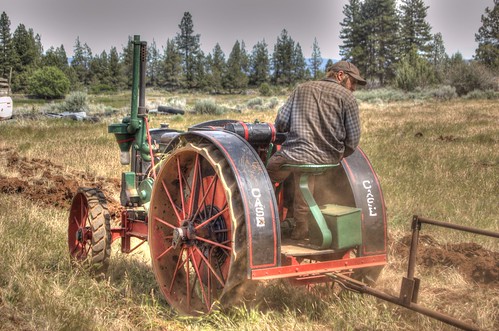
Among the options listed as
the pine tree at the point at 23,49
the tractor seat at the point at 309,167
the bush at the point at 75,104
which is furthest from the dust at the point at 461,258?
the pine tree at the point at 23,49

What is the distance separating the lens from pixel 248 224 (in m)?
4.06

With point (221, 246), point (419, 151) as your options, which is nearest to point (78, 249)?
point (221, 246)

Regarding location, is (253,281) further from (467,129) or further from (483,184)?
(467,129)

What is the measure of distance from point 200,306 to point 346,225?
52.4 inches

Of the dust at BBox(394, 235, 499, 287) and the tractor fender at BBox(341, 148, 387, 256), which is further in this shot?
the dust at BBox(394, 235, 499, 287)

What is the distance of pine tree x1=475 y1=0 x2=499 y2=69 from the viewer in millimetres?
78575

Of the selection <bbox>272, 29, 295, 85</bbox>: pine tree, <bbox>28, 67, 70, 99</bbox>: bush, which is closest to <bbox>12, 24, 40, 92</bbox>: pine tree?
<bbox>28, 67, 70, 99</bbox>: bush

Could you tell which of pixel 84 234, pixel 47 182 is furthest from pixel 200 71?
pixel 84 234

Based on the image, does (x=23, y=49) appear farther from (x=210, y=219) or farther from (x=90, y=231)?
(x=210, y=219)

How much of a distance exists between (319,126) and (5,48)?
10284 centimetres

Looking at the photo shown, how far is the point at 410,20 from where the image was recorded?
100812mm

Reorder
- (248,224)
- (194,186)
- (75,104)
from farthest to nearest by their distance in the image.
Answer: (75,104)
(194,186)
(248,224)

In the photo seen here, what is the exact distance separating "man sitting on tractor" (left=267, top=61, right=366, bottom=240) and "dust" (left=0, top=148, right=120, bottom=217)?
490 cm

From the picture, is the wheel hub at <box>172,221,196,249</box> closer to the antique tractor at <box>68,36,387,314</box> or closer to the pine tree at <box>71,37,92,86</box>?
the antique tractor at <box>68,36,387,314</box>
